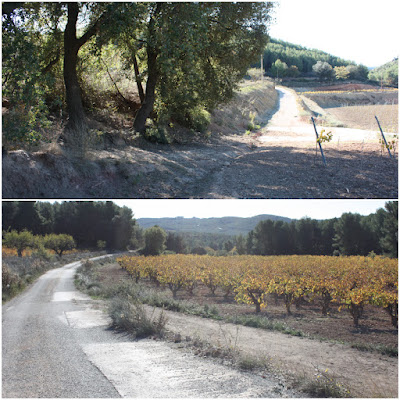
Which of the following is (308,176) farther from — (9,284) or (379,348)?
(9,284)

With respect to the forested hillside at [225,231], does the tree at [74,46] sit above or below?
above

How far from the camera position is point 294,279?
11438 millimetres

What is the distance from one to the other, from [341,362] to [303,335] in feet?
6.59

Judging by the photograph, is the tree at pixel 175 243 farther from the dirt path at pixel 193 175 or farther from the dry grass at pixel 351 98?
the dry grass at pixel 351 98

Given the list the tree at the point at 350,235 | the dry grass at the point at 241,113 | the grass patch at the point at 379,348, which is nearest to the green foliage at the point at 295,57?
the dry grass at the point at 241,113

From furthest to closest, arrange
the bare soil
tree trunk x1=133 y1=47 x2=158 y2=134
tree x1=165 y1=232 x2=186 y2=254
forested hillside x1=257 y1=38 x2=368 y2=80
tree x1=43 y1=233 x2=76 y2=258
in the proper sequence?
forested hillside x1=257 y1=38 x2=368 y2=80, tree x1=43 y1=233 x2=76 y2=258, tree x1=165 y1=232 x2=186 y2=254, tree trunk x1=133 y1=47 x2=158 y2=134, the bare soil

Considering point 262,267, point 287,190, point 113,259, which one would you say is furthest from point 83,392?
point 113,259

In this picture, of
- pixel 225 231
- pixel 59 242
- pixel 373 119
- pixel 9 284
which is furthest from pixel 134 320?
pixel 373 119

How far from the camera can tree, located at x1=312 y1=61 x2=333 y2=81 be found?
90.4 metres

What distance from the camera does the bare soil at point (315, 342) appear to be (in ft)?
18.7

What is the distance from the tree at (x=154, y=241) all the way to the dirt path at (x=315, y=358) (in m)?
10.3

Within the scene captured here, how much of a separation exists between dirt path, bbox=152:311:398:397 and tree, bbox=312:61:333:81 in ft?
306

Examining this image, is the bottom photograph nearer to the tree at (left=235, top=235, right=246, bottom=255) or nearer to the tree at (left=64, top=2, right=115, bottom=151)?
the tree at (left=235, top=235, right=246, bottom=255)

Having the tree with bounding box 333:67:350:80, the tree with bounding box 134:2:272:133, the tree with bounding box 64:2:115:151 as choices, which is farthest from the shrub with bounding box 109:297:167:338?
the tree with bounding box 333:67:350:80
